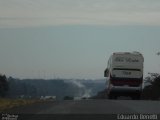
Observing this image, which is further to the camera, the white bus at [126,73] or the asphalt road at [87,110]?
the white bus at [126,73]

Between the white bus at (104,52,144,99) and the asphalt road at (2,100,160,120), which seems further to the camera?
the white bus at (104,52,144,99)

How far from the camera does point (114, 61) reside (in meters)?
49.9

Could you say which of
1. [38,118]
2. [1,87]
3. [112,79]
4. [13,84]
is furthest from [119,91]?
[13,84]

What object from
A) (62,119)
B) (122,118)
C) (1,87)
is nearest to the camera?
(122,118)

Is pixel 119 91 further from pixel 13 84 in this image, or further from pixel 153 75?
pixel 13 84

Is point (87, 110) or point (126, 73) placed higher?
point (87, 110)

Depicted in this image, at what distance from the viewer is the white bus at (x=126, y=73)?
49.7 metres

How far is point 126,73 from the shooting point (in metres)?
50.2

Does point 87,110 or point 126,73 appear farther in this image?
point 126,73

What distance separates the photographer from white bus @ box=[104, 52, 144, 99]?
49719 mm

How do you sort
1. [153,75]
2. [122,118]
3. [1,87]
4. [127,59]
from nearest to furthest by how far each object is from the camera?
[122,118], [127,59], [153,75], [1,87]

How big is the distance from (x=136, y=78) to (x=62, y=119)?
3139 centimetres

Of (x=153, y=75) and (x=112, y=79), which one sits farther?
(x=153, y=75)

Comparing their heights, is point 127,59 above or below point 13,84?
above
